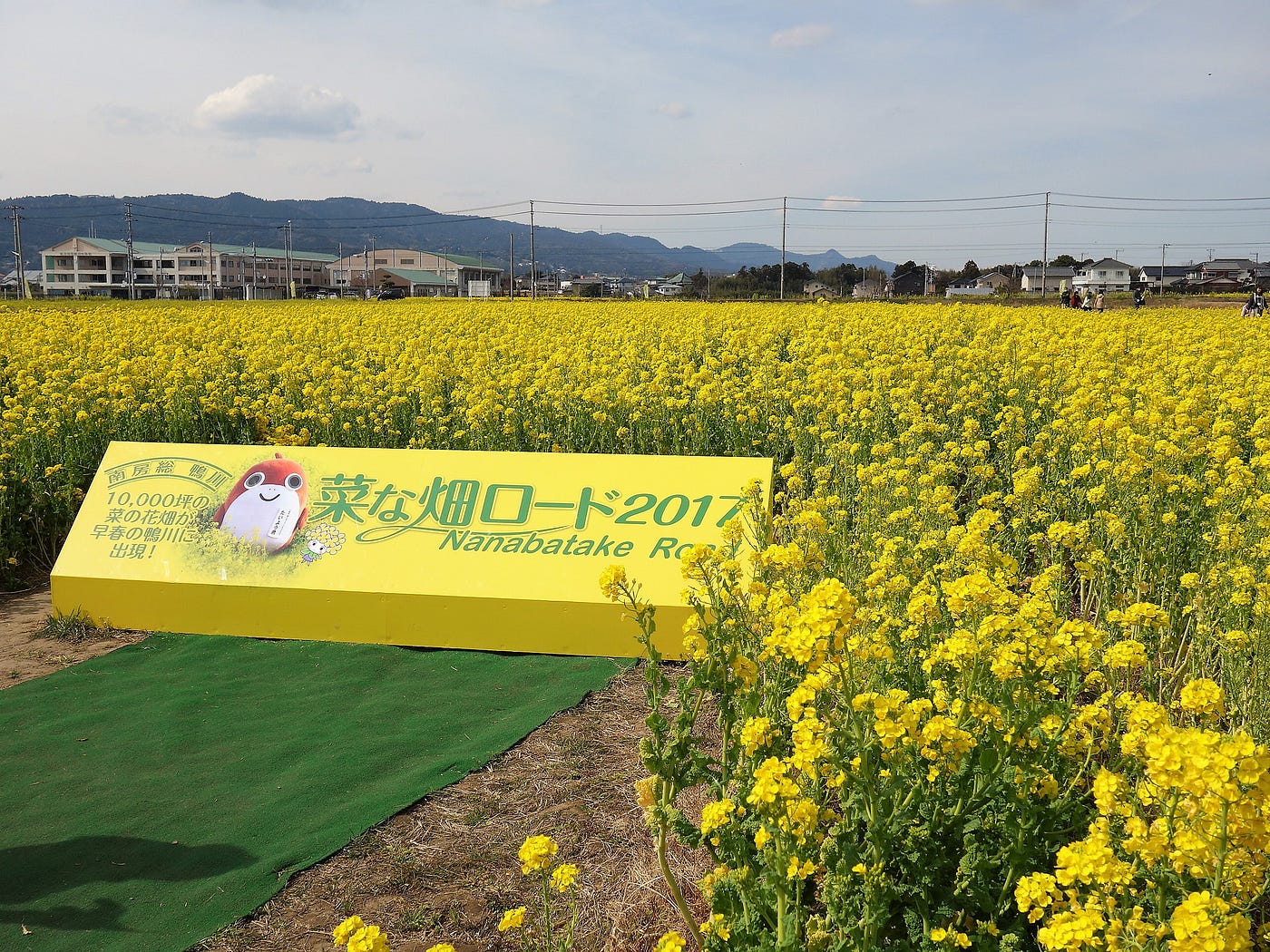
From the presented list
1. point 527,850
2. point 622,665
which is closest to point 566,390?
point 622,665

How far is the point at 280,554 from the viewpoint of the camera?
584 centimetres

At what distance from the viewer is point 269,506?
6.06 metres

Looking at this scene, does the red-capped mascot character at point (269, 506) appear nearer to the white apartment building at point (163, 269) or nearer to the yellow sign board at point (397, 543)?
the yellow sign board at point (397, 543)

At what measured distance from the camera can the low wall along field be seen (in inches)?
91.7

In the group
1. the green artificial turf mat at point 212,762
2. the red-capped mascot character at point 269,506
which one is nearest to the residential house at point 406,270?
the red-capped mascot character at point 269,506

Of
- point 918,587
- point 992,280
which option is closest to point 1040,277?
point 992,280

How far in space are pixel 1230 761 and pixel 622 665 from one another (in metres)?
3.71

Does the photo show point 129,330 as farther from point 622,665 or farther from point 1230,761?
point 1230,761

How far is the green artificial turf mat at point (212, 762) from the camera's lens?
135 inches

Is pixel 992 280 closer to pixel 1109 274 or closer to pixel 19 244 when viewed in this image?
pixel 1109 274

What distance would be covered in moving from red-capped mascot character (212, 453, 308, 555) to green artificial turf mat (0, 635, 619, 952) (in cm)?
63

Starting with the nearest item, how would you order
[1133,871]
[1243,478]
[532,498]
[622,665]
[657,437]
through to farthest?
[1133,871], [1243,478], [622,665], [532,498], [657,437]

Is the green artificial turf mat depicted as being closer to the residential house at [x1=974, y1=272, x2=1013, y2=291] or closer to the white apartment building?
the residential house at [x1=974, y1=272, x2=1013, y2=291]

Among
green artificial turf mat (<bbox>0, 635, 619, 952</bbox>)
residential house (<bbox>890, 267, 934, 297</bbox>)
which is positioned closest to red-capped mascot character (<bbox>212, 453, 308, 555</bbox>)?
green artificial turf mat (<bbox>0, 635, 619, 952</bbox>)
